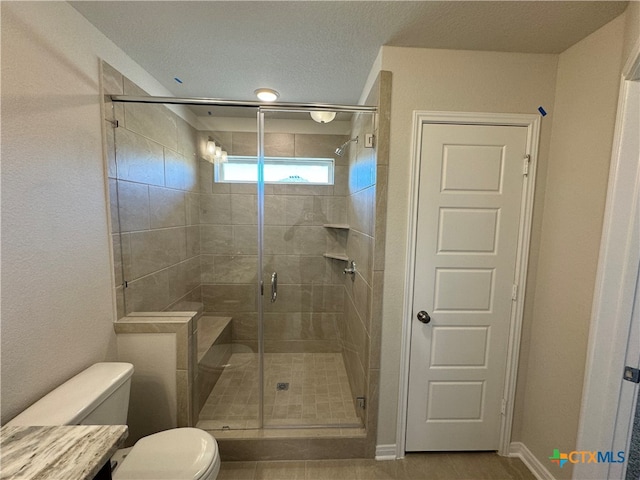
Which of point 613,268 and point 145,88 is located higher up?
point 145,88

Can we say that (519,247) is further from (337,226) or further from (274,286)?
(274,286)

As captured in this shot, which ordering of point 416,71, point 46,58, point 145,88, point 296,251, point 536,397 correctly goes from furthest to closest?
1. point 296,251
2. point 145,88
3. point 536,397
4. point 416,71
5. point 46,58

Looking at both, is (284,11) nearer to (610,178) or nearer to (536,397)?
(610,178)

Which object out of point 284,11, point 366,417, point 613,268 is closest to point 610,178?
point 613,268

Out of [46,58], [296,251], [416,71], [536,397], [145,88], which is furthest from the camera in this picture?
[296,251]

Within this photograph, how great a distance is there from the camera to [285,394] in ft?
7.02

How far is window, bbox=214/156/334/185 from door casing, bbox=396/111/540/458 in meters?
1.13

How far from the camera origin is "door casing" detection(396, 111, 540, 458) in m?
1.51

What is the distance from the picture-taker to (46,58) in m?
1.11

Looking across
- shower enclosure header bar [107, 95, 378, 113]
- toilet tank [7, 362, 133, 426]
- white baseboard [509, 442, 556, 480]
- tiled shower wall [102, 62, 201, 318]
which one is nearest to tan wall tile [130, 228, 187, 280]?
tiled shower wall [102, 62, 201, 318]

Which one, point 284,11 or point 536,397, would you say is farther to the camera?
point 536,397

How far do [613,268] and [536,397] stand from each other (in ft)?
3.16

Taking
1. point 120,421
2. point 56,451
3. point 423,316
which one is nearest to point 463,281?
point 423,316

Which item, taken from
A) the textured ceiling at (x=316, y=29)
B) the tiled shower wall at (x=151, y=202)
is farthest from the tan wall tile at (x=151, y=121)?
the textured ceiling at (x=316, y=29)
